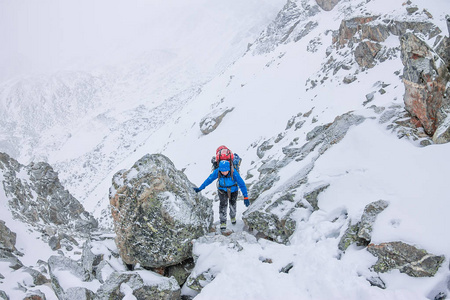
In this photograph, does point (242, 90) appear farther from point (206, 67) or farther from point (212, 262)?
point (206, 67)

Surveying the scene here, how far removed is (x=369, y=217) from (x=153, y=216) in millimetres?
5361

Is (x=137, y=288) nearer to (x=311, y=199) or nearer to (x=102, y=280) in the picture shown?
(x=102, y=280)

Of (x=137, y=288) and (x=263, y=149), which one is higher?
(x=137, y=288)

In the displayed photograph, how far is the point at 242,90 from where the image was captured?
115 ft

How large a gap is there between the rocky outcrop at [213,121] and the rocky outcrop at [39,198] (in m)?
14.9

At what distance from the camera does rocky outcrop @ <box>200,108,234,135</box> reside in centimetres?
3056

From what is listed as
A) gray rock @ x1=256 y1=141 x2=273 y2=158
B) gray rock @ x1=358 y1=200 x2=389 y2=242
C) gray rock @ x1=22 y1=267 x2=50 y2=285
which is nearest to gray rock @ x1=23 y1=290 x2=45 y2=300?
gray rock @ x1=22 y1=267 x2=50 y2=285

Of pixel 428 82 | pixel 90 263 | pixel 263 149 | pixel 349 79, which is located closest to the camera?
pixel 428 82

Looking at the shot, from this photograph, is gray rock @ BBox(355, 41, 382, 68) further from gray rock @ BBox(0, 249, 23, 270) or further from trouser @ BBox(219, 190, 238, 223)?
gray rock @ BBox(0, 249, 23, 270)

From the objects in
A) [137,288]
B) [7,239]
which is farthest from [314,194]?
[7,239]

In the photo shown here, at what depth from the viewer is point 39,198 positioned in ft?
69.0

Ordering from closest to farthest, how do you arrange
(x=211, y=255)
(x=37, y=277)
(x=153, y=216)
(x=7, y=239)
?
(x=211, y=255), (x=153, y=216), (x=37, y=277), (x=7, y=239)

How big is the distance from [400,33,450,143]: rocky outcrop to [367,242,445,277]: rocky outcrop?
4183 mm

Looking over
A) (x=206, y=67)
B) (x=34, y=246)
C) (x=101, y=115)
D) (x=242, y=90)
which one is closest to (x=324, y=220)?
(x=34, y=246)
